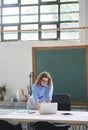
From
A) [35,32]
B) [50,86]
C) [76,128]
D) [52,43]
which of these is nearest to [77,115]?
[50,86]

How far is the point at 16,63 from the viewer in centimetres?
630

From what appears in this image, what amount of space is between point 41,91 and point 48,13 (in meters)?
2.27

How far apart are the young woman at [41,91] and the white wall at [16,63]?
4.74 feet

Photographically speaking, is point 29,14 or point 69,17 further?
point 29,14

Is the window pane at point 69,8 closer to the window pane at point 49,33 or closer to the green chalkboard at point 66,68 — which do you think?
the window pane at point 49,33

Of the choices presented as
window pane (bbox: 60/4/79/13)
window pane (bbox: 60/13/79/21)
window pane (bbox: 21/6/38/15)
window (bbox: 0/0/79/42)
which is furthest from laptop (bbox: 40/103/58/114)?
window pane (bbox: 21/6/38/15)

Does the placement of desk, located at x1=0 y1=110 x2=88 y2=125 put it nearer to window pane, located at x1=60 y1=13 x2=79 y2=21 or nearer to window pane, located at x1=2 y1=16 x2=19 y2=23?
window pane, located at x1=60 y1=13 x2=79 y2=21

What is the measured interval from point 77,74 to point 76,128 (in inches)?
43.2

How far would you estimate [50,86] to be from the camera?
485cm

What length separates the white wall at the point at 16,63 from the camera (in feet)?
20.4

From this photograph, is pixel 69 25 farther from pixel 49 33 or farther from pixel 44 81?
pixel 44 81

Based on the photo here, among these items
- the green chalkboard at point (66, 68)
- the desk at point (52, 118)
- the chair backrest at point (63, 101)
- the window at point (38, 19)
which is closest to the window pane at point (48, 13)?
the window at point (38, 19)

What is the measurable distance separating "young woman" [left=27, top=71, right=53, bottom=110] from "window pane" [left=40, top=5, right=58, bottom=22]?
198 cm

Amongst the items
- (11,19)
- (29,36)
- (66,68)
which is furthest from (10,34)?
(66,68)
